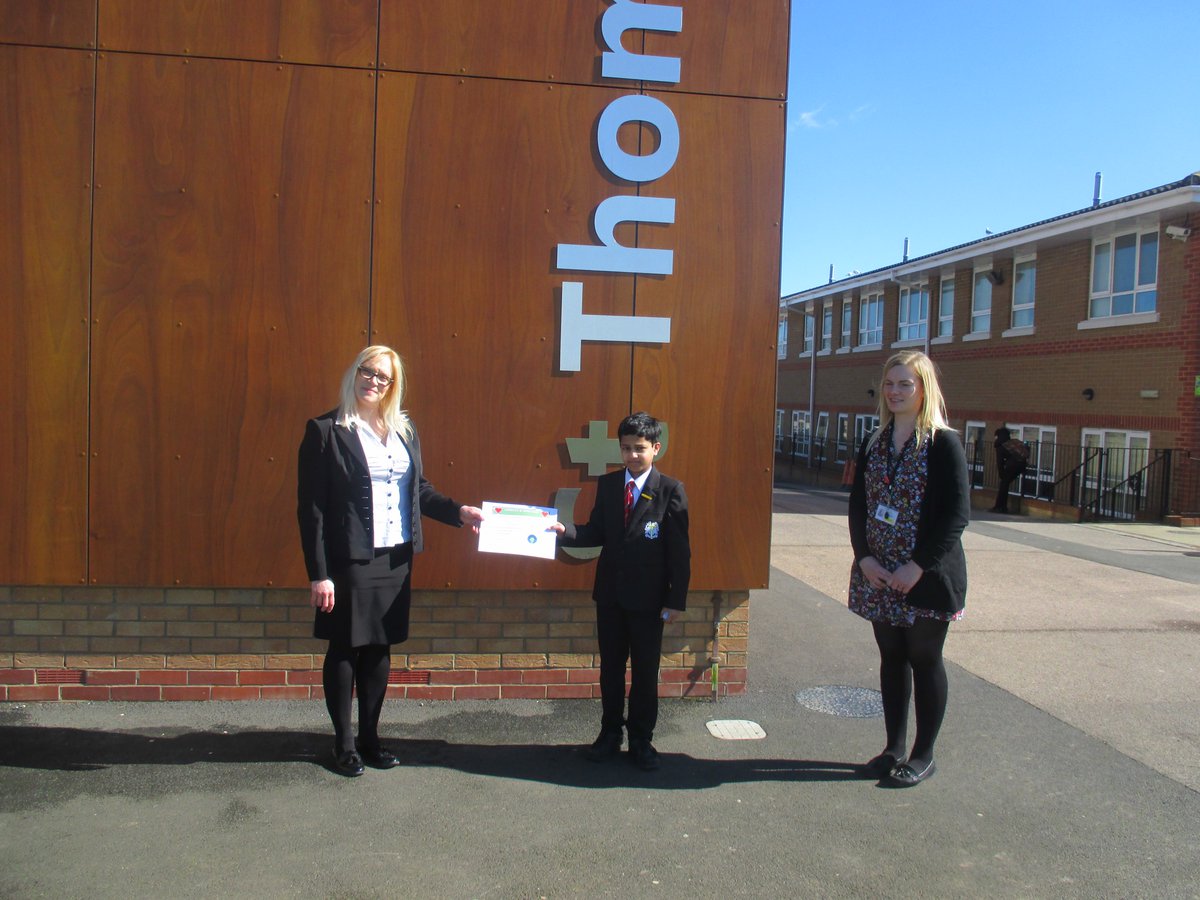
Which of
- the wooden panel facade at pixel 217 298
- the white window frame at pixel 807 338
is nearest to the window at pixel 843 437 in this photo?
the white window frame at pixel 807 338

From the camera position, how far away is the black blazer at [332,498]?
372cm

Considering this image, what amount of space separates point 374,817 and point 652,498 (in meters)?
1.66

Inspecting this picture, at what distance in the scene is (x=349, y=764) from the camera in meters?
3.91

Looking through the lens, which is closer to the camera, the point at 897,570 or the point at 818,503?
the point at 897,570

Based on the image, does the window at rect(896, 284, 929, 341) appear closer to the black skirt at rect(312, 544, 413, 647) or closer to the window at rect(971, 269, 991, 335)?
the window at rect(971, 269, 991, 335)

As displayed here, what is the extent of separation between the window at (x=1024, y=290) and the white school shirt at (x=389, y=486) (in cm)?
1849

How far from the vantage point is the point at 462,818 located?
356 centimetres

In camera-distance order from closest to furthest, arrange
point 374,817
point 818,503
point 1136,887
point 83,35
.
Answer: point 1136,887
point 374,817
point 83,35
point 818,503

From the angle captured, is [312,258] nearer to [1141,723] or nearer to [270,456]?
[270,456]

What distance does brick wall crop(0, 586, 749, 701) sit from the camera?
4637 mm

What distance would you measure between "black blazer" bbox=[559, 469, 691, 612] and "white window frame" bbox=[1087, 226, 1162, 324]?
15.2 m

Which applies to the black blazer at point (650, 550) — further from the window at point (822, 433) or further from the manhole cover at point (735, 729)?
the window at point (822, 433)

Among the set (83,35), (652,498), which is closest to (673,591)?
(652,498)

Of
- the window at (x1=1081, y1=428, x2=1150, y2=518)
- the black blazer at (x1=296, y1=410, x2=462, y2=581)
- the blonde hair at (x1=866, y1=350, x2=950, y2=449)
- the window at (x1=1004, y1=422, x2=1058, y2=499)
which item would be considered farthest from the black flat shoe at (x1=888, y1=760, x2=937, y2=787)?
→ the window at (x1=1004, y1=422, x2=1058, y2=499)
